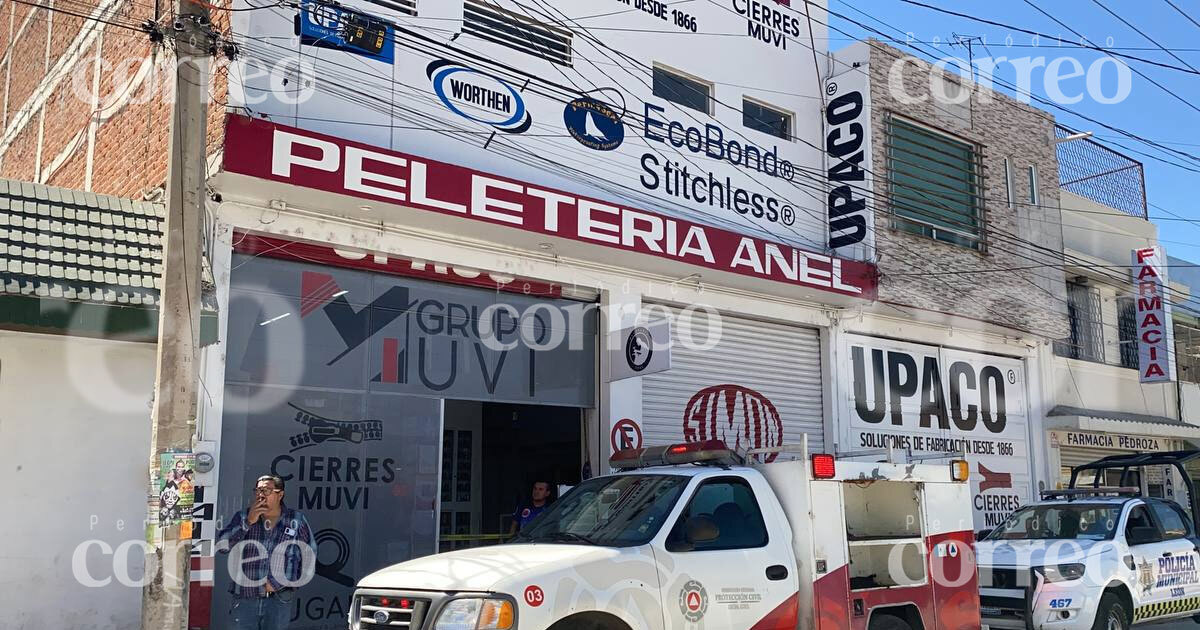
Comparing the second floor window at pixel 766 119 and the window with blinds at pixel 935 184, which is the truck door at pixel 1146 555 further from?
the second floor window at pixel 766 119

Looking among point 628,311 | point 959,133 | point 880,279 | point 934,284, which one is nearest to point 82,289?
point 628,311

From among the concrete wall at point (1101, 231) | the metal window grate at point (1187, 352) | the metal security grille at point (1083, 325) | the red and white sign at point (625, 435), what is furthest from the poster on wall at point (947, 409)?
the metal window grate at point (1187, 352)

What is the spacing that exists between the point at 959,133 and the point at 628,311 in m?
8.10

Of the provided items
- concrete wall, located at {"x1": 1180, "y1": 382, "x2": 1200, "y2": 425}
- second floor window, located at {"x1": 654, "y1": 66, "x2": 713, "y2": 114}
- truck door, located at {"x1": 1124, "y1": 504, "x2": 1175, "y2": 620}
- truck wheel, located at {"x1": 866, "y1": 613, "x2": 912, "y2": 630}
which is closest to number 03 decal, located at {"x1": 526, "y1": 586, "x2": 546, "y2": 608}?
truck wheel, located at {"x1": 866, "y1": 613, "x2": 912, "y2": 630}

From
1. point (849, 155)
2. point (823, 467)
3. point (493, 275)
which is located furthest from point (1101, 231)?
point (823, 467)

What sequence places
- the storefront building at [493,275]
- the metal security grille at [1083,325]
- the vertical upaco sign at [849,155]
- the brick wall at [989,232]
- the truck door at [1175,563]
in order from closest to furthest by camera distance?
the storefront building at [493,275] < the truck door at [1175,563] < the vertical upaco sign at [849,155] < the brick wall at [989,232] < the metal security grille at [1083,325]

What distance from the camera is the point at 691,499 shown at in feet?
25.0

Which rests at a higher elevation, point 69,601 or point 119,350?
point 119,350

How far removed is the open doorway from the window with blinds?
665 centimetres

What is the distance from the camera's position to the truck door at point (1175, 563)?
11.5m

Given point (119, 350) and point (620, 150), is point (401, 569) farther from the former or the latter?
point (620, 150)

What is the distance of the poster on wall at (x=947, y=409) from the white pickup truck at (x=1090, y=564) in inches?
179

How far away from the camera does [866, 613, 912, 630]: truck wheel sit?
8391 mm

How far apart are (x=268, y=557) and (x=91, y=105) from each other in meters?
8.44
